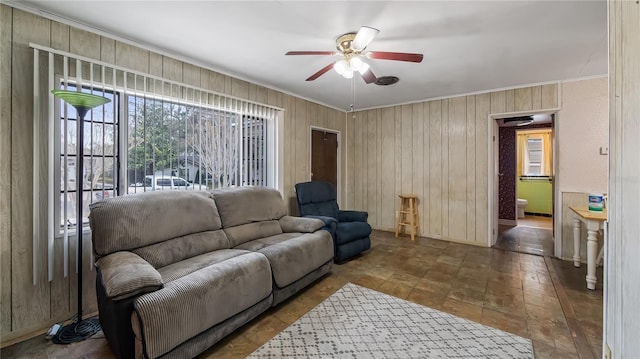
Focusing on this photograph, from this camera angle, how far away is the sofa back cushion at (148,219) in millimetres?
1906

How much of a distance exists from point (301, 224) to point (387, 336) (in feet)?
4.82

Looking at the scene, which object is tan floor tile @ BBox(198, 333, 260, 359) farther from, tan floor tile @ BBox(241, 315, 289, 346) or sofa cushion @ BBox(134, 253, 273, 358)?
sofa cushion @ BBox(134, 253, 273, 358)

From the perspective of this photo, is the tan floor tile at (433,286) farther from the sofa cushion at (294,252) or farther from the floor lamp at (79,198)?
the floor lamp at (79,198)

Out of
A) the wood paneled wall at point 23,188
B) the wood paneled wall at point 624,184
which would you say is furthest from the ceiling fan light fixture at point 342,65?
the wood paneled wall at point 23,188

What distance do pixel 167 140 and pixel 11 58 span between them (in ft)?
3.70

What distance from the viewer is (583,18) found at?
6.63 ft

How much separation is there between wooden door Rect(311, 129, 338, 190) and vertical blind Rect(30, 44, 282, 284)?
1477mm

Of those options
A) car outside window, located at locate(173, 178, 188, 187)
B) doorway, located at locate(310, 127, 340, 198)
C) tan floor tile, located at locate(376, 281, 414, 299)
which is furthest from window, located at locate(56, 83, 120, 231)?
doorway, located at locate(310, 127, 340, 198)

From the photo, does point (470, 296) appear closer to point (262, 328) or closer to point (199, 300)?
point (262, 328)

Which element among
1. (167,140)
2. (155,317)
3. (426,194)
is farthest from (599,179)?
(167,140)

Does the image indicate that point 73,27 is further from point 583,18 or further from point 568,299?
point 568,299

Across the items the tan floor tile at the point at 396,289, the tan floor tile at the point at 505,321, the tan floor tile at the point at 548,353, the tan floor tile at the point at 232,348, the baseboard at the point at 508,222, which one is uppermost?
the baseboard at the point at 508,222

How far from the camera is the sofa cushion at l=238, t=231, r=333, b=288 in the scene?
7.45 ft

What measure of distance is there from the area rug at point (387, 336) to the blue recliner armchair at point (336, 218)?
3.31ft
